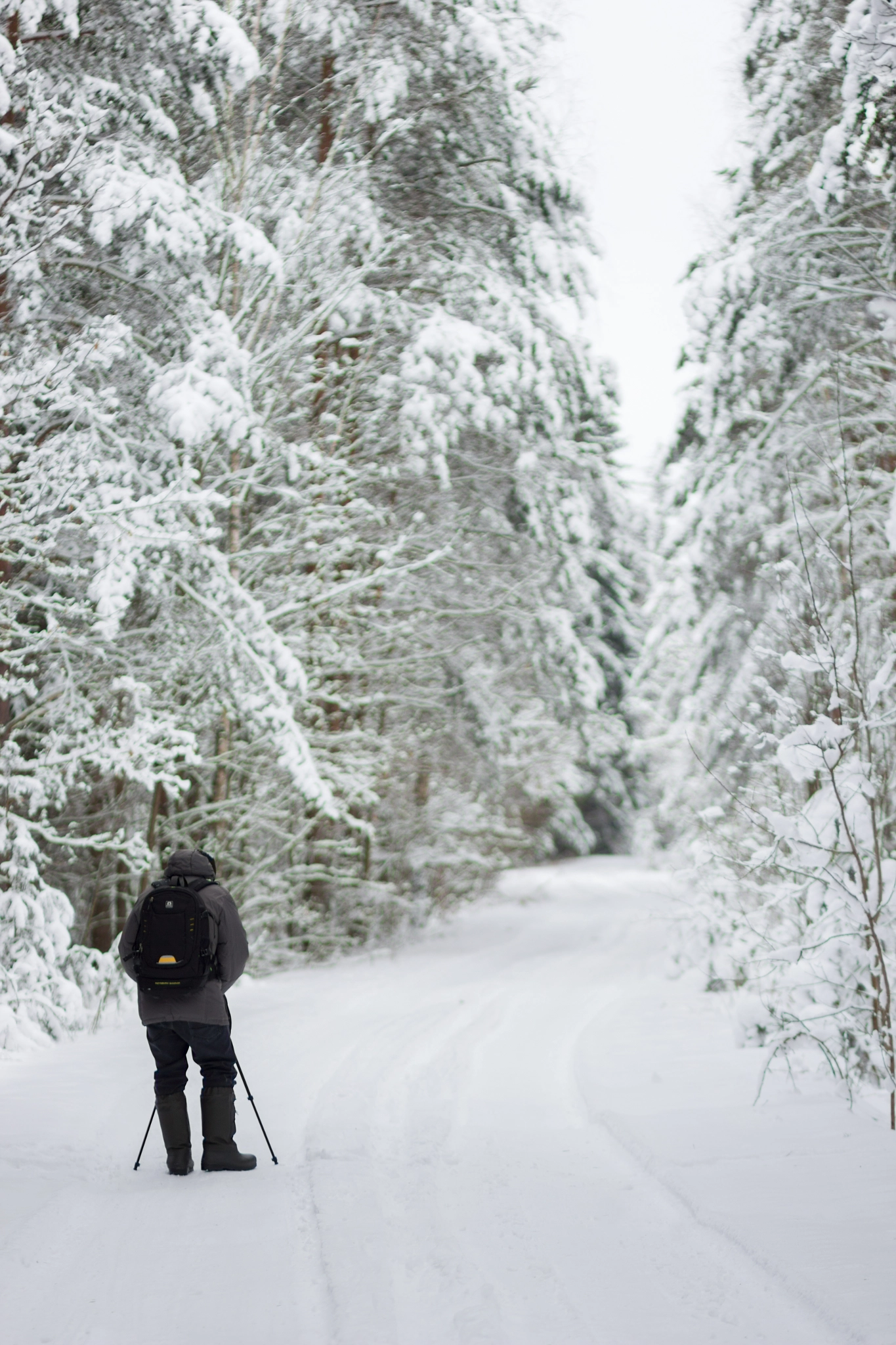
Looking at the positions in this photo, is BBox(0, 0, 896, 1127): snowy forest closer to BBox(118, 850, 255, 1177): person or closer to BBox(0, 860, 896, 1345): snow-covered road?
BBox(0, 860, 896, 1345): snow-covered road

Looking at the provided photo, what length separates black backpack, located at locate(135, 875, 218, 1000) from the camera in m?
4.86

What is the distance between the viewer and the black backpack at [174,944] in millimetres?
4863

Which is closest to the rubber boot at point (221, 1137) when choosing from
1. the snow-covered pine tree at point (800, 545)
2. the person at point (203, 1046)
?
the person at point (203, 1046)

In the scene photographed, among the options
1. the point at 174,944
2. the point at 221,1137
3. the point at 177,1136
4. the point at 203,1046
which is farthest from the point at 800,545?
the point at 177,1136

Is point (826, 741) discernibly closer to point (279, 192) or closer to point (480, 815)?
point (279, 192)

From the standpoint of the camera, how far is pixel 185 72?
9.09m

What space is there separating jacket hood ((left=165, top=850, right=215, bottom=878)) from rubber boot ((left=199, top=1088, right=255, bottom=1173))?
966 millimetres

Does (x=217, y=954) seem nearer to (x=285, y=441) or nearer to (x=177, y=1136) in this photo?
(x=177, y=1136)

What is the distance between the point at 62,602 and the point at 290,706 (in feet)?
7.03

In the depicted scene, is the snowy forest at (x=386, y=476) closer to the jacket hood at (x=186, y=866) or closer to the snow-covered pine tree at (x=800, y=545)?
the snow-covered pine tree at (x=800, y=545)

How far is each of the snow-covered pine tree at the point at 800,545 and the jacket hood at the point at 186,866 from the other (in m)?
2.87

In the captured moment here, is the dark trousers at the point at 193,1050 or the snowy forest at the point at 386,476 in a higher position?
the snowy forest at the point at 386,476

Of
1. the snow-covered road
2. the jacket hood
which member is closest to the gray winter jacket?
the jacket hood

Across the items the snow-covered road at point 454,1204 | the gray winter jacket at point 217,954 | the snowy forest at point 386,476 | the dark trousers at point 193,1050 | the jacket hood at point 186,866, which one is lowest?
the snow-covered road at point 454,1204
